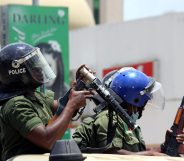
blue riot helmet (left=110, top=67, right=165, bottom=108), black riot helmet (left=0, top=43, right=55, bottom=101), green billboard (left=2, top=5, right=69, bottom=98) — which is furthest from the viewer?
green billboard (left=2, top=5, right=69, bottom=98)

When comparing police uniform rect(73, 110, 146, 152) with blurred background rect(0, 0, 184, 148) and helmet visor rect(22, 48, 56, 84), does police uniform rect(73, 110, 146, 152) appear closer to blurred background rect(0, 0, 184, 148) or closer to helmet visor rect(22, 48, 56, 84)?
helmet visor rect(22, 48, 56, 84)

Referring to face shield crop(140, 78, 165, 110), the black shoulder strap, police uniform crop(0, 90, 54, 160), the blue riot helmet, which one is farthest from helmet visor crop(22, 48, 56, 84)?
face shield crop(140, 78, 165, 110)

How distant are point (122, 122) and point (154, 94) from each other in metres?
0.32

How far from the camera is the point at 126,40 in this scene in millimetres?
24891

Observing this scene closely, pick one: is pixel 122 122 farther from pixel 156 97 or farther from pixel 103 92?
pixel 103 92

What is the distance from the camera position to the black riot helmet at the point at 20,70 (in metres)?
5.46

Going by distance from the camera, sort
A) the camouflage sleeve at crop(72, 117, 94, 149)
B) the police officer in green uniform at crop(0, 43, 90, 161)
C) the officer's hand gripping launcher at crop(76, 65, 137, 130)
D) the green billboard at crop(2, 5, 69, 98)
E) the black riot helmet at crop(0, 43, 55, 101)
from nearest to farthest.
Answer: the police officer in green uniform at crop(0, 43, 90, 161) < the officer's hand gripping launcher at crop(76, 65, 137, 130) < the black riot helmet at crop(0, 43, 55, 101) < the camouflage sleeve at crop(72, 117, 94, 149) < the green billboard at crop(2, 5, 69, 98)

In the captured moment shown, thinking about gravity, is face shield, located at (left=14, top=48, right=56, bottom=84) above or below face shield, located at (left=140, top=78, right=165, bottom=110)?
above

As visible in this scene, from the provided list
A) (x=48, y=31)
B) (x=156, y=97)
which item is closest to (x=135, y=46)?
(x=48, y=31)

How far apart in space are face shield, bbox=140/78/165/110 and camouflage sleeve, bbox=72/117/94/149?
398 millimetres

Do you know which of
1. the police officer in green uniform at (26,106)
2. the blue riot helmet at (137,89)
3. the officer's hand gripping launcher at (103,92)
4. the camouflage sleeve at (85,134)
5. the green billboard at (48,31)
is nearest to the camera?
the police officer in green uniform at (26,106)

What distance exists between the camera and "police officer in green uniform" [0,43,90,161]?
5.16 meters

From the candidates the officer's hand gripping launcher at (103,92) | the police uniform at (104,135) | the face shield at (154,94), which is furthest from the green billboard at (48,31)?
the officer's hand gripping launcher at (103,92)

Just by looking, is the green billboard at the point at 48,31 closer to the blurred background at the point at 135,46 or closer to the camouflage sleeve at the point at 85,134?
the blurred background at the point at 135,46
